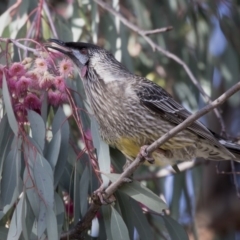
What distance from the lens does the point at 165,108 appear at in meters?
3.04

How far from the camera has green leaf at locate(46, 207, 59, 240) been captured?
94.0 inches

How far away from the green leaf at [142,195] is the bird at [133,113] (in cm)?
31

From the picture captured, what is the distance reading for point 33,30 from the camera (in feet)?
10.8

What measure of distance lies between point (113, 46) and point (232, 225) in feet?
3.98

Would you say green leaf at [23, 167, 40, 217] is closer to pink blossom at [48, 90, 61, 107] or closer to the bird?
pink blossom at [48, 90, 61, 107]

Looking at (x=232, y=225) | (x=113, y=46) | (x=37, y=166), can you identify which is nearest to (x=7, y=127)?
(x=37, y=166)

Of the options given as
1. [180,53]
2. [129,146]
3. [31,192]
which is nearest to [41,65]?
[31,192]

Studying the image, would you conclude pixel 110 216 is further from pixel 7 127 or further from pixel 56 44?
pixel 56 44

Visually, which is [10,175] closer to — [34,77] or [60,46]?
[34,77]

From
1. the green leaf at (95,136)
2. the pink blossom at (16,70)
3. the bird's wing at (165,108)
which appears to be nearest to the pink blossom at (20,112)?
the pink blossom at (16,70)

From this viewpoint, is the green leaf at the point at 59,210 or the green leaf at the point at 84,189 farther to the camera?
the green leaf at the point at 84,189

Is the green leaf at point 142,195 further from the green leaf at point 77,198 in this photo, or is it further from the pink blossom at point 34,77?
the pink blossom at point 34,77

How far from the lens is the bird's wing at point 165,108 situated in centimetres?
300

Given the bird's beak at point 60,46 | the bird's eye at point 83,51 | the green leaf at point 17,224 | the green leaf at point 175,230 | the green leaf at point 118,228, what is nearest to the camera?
the green leaf at point 17,224
